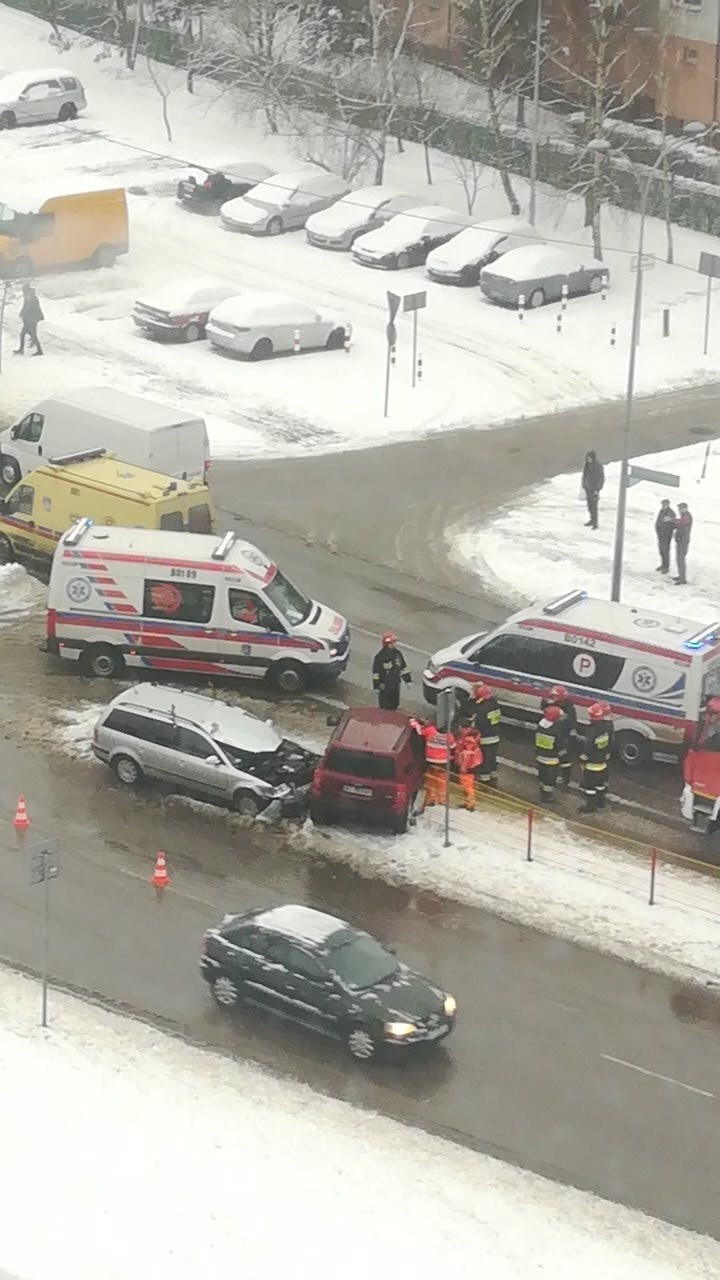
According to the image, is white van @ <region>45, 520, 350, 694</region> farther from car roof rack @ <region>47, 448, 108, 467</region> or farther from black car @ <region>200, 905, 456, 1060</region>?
black car @ <region>200, 905, 456, 1060</region>

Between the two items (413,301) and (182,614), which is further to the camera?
(413,301)

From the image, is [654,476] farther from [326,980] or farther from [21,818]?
[326,980]

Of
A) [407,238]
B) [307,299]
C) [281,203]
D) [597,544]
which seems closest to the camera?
[597,544]

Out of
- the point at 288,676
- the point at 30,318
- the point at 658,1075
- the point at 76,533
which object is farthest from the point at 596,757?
the point at 30,318

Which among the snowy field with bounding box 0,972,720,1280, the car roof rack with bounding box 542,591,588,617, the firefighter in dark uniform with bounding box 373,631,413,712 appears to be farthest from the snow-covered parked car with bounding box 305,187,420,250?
the snowy field with bounding box 0,972,720,1280

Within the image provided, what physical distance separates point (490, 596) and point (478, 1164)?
14.2 meters

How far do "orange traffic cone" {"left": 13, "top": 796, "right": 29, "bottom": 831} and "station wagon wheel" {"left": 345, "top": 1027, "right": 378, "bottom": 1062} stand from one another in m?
5.65

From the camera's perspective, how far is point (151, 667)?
27844 mm

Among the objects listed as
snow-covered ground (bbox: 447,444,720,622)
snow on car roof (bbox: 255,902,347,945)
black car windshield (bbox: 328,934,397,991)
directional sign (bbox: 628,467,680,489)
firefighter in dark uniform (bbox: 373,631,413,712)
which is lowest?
snow-covered ground (bbox: 447,444,720,622)

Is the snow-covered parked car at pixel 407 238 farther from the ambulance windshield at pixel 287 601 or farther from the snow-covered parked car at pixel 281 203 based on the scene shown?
the ambulance windshield at pixel 287 601

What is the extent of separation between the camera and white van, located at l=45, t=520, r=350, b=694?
1076 inches

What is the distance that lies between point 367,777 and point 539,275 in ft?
81.1

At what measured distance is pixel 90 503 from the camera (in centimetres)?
3005

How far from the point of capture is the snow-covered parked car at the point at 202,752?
24.0 meters
